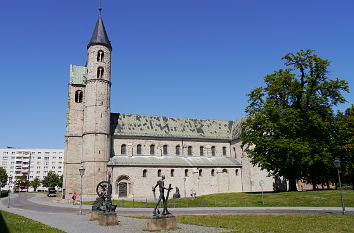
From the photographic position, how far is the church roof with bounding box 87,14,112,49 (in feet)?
149

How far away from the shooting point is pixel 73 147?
45.3 meters

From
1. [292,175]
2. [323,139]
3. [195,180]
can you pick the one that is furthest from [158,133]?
[323,139]

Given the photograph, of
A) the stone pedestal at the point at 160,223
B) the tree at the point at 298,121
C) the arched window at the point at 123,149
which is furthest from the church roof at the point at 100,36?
the stone pedestal at the point at 160,223

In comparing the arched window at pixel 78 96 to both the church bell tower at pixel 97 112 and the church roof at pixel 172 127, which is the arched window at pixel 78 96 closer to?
the church bell tower at pixel 97 112

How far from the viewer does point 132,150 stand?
45969mm

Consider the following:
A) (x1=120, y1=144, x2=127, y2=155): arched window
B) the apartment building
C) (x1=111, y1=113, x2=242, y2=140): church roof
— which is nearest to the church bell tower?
(x1=120, y1=144, x2=127, y2=155): arched window

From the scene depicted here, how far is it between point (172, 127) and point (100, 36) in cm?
1861

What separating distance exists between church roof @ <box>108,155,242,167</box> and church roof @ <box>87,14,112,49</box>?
1742cm

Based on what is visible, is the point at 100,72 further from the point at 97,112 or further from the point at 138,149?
the point at 138,149

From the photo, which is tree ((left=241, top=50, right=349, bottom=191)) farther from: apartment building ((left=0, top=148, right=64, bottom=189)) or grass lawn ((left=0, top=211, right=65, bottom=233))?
apartment building ((left=0, top=148, right=64, bottom=189))

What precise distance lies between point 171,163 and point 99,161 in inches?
424

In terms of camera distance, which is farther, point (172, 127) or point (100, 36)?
point (172, 127)

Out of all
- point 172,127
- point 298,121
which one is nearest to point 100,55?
point 172,127

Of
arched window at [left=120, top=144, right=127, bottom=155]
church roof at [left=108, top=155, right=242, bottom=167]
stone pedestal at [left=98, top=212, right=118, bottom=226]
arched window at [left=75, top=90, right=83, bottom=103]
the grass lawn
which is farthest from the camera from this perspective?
arched window at [left=75, top=90, right=83, bottom=103]
